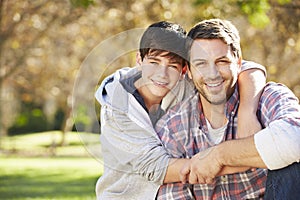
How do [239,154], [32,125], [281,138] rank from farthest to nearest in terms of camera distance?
[32,125], [239,154], [281,138]

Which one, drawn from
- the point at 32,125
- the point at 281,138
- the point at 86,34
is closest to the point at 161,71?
the point at 281,138

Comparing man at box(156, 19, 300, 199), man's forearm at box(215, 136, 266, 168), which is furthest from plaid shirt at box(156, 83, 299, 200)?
man's forearm at box(215, 136, 266, 168)

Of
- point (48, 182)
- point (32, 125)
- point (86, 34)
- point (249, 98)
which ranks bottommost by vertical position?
point (32, 125)

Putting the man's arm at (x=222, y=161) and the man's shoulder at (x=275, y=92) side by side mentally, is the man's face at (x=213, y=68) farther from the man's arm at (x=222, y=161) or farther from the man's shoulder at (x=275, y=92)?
the man's arm at (x=222, y=161)

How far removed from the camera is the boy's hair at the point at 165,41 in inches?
152

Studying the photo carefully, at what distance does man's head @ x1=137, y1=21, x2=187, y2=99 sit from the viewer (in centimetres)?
386

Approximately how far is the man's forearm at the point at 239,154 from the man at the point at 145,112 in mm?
265

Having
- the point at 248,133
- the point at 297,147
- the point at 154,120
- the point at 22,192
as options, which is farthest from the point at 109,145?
the point at 22,192

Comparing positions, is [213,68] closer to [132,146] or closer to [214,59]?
[214,59]

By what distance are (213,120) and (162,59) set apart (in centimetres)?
42

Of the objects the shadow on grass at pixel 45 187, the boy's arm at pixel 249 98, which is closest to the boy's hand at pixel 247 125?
the boy's arm at pixel 249 98

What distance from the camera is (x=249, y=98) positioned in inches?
148

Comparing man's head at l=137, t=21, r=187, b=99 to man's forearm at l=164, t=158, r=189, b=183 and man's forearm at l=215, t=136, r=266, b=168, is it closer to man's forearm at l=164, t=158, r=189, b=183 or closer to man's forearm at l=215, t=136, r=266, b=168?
man's forearm at l=164, t=158, r=189, b=183

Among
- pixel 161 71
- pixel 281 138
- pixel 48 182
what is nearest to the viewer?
pixel 281 138
